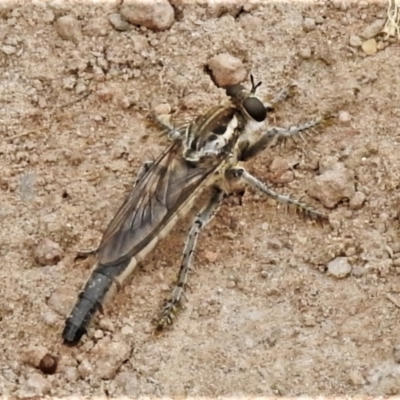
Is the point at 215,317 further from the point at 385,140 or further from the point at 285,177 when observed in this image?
the point at 385,140

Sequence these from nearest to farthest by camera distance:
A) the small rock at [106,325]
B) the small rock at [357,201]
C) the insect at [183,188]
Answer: the small rock at [106,325] → the insect at [183,188] → the small rock at [357,201]

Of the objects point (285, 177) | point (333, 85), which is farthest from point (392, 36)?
point (285, 177)

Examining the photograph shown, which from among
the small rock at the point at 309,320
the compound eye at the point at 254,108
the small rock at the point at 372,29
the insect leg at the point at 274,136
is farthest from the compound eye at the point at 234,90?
the small rock at the point at 309,320

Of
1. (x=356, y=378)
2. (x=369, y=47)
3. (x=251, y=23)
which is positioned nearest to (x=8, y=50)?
(x=251, y=23)

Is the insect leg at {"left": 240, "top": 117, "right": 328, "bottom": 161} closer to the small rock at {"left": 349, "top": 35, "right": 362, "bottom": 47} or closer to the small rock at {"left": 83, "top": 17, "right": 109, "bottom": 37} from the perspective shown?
the small rock at {"left": 349, "top": 35, "right": 362, "bottom": 47}

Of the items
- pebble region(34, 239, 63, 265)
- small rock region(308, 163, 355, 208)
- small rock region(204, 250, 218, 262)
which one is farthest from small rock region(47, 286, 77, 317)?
small rock region(308, 163, 355, 208)

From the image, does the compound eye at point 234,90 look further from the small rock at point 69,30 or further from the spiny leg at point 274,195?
the small rock at point 69,30
